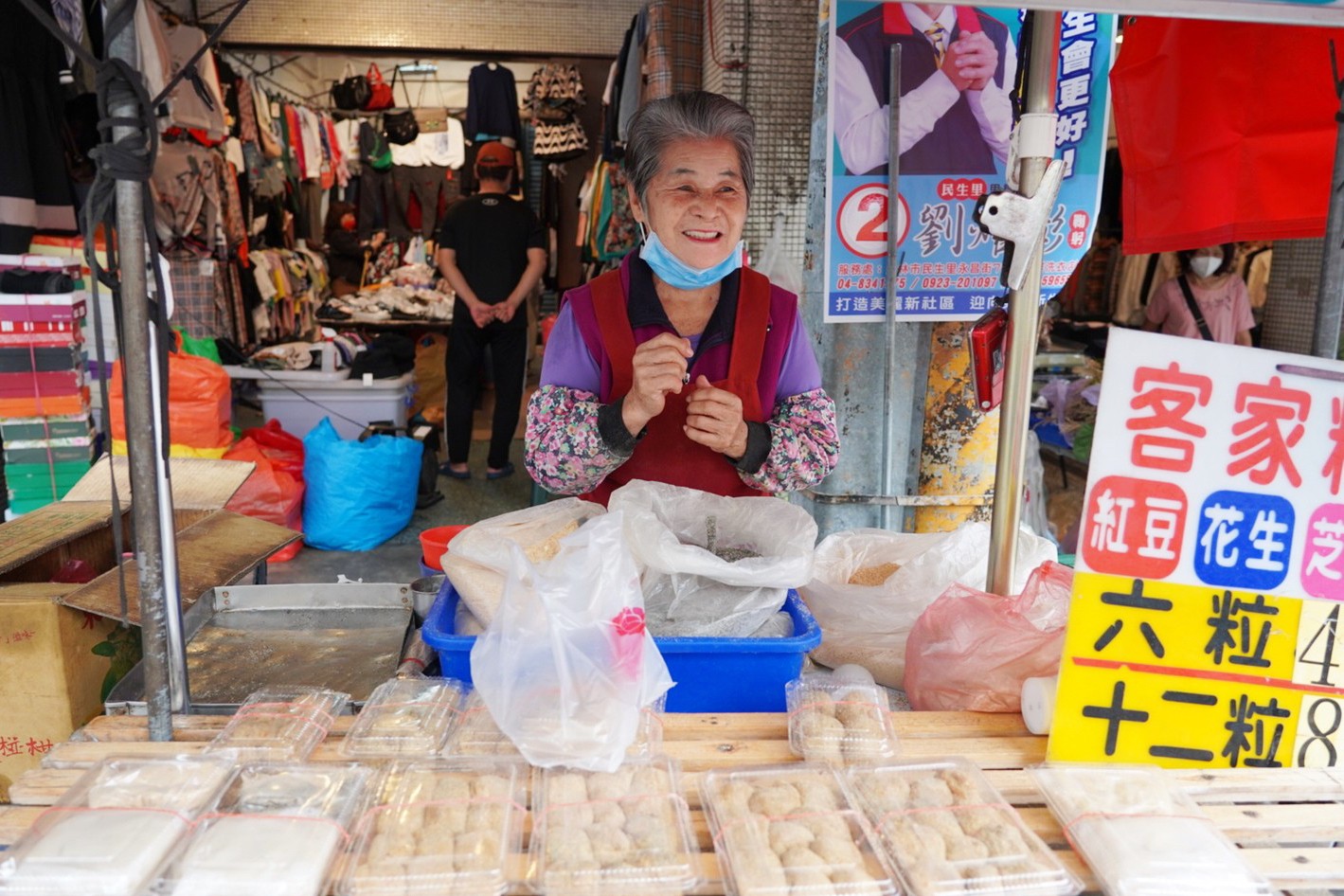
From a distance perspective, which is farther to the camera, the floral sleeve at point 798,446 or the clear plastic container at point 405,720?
the floral sleeve at point 798,446

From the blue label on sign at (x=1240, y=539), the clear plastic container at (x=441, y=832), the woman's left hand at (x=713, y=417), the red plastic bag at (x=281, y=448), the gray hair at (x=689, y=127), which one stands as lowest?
the red plastic bag at (x=281, y=448)

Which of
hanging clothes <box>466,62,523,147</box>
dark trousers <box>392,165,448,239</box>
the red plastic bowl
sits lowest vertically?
the red plastic bowl

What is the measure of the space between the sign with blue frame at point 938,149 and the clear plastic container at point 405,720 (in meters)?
2.23

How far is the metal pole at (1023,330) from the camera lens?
1523 mm

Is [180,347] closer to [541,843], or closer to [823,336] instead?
[823,336]

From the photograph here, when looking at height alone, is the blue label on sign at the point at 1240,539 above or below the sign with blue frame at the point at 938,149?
below

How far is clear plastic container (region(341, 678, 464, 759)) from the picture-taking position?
49.8 inches

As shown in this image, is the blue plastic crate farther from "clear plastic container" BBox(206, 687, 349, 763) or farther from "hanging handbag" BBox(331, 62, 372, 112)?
"hanging handbag" BBox(331, 62, 372, 112)

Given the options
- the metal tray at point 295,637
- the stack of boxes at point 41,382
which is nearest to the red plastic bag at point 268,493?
the stack of boxes at point 41,382

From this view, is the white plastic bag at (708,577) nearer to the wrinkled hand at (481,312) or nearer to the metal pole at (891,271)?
the metal pole at (891,271)

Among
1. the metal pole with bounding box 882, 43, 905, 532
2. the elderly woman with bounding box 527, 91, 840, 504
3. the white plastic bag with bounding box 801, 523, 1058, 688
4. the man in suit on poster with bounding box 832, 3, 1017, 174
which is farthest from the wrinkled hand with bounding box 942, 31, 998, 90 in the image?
the white plastic bag with bounding box 801, 523, 1058, 688

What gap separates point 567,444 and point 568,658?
652 millimetres

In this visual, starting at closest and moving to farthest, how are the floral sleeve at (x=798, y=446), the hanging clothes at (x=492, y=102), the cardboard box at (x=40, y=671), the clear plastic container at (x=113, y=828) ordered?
the clear plastic container at (x=113, y=828)
the cardboard box at (x=40, y=671)
the floral sleeve at (x=798, y=446)
the hanging clothes at (x=492, y=102)

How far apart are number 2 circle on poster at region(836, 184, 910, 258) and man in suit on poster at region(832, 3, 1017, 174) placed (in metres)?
0.10
